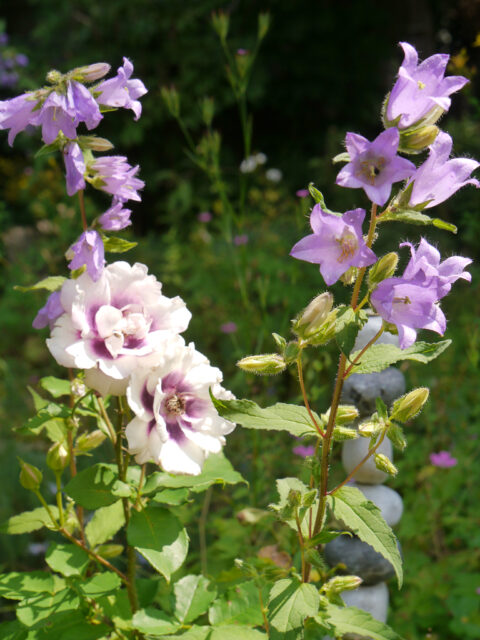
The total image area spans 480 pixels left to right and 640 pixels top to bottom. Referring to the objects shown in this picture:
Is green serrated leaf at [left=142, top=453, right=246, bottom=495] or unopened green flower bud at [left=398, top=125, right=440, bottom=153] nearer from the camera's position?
unopened green flower bud at [left=398, top=125, right=440, bottom=153]

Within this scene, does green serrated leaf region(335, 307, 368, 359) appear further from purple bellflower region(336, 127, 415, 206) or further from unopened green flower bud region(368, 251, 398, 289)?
purple bellflower region(336, 127, 415, 206)

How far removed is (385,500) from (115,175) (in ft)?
3.35

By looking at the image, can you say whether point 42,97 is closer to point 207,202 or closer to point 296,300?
point 296,300

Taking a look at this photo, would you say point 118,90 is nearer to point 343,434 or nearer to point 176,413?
point 176,413

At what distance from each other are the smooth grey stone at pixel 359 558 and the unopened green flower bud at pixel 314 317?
811 mm

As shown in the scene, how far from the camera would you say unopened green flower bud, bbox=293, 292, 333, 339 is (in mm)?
887

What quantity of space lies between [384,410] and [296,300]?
240cm

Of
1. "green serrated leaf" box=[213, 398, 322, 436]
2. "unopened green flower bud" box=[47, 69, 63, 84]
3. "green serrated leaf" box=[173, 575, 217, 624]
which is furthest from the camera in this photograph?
"green serrated leaf" box=[173, 575, 217, 624]

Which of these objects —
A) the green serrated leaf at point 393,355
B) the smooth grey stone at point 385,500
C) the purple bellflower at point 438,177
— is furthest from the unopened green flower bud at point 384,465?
the smooth grey stone at point 385,500

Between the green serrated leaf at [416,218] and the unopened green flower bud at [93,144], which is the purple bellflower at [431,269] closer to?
the green serrated leaf at [416,218]

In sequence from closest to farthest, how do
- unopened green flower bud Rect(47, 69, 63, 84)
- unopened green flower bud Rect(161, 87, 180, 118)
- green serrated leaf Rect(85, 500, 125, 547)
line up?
unopened green flower bud Rect(47, 69, 63, 84), green serrated leaf Rect(85, 500, 125, 547), unopened green flower bud Rect(161, 87, 180, 118)

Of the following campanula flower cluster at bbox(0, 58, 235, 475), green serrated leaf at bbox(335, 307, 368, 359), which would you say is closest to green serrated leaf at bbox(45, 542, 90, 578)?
campanula flower cluster at bbox(0, 58, 235, 475)

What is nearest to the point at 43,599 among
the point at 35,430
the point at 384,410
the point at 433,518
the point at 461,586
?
the point at 35,430

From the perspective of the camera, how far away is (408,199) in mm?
888
